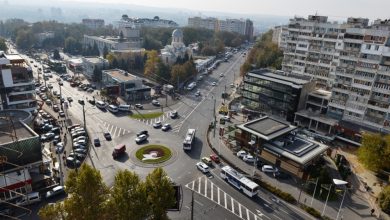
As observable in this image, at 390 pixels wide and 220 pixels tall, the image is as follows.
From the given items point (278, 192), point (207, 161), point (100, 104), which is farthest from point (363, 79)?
point (100, 104)

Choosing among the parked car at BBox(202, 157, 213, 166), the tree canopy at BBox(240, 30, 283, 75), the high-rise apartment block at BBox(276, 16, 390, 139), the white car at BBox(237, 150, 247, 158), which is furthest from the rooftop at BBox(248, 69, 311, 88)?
the tree canopy at BBox(240, 30, 283, 75)

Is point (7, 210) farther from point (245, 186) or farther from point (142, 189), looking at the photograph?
point (245, 186)

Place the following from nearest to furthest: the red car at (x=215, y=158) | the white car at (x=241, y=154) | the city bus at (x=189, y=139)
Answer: the red car at (x=215, y=158), the white car at (x=241, y=154), the city bus at (x=189, y=139)

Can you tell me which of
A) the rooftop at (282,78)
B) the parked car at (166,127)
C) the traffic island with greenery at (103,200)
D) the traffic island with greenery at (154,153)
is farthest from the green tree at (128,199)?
the rooftop at (282,78)

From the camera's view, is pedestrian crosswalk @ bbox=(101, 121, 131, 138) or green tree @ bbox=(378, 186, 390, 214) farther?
pedestrian crosswalk @ bbox=(101, 121, 131, 138)

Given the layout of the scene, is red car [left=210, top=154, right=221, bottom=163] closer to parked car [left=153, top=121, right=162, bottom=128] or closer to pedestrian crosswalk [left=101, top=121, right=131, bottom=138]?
parked car [left=153, top=121, right=162, bottom=128]

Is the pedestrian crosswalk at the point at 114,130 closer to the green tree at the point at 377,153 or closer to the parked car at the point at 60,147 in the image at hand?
the parked car at the point at 60,147
